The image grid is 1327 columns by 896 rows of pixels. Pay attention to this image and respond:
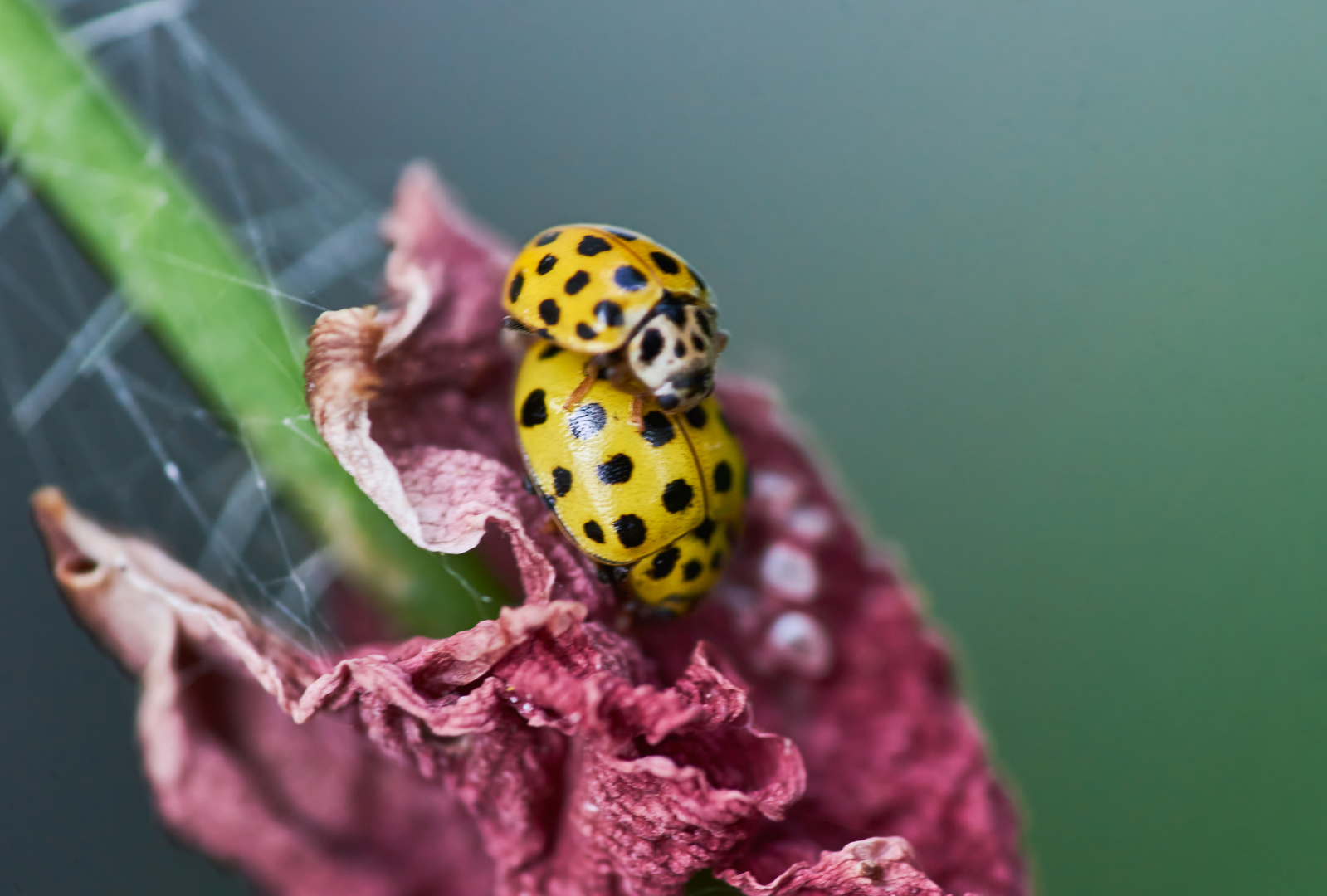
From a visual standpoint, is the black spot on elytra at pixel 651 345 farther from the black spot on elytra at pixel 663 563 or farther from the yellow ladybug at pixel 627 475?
the black spot on elytra at pixel 663 563

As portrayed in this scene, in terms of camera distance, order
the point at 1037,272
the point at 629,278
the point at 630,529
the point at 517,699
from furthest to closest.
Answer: the point at 1037,272
the point at 629,278
the point at 630,529
the point at 517,699

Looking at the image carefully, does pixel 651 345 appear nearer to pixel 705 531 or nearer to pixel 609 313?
pixel 609 313

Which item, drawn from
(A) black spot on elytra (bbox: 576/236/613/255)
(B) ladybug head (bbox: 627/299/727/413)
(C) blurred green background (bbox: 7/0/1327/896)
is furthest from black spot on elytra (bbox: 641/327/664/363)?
(C) blurred green background (bbox: 7/0/1327/896)

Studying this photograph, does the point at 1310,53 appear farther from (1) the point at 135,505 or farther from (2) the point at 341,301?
(1) the point at 135,505

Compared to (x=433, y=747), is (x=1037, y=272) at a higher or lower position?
higher

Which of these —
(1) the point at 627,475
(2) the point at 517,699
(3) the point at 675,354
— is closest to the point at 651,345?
(3) the point at 675,354

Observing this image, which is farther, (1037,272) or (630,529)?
(1037,272)

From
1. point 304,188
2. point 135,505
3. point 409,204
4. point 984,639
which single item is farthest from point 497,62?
point 984,639

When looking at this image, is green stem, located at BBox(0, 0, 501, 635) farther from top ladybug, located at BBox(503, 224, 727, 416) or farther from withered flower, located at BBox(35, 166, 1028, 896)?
top ladybug, located at BBox(503, 224, 727, 416)
